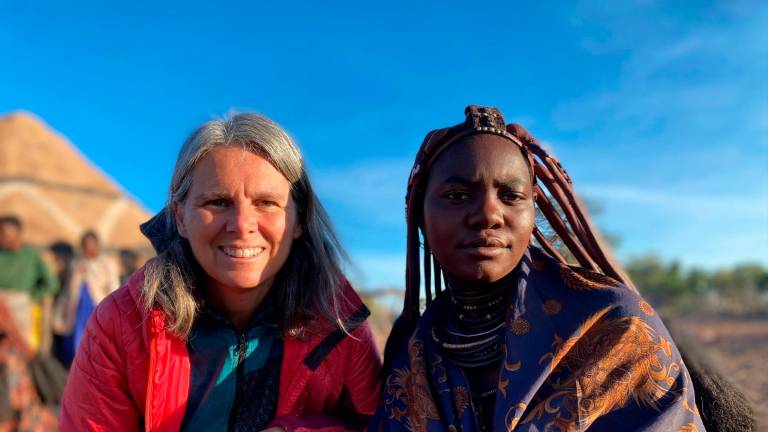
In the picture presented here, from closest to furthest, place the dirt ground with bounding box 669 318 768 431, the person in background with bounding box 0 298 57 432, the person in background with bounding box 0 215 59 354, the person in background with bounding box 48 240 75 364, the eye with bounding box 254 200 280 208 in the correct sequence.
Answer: the eye with bounding box 254 200 280 208, the dirt ground with bounding box 669 318 768 431, the person in background with bounding box 0 298 57 432, the person in background with bounding box 0 215 59 354, the person in background with bounding box 48 240 75 364

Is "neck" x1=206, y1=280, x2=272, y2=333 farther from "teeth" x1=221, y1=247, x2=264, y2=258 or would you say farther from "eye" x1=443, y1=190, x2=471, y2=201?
"eye" x1=443, y1=190, x2=471, y2=201

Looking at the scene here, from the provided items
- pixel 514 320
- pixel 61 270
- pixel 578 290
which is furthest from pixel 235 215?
pixel 61 270

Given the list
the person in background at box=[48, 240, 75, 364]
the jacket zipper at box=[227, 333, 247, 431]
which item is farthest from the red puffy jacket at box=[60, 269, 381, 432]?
the person in background at box=[48, 240, 75, 364]

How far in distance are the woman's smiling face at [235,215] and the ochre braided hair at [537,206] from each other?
52cm

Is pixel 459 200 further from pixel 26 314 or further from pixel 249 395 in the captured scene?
pixel 26 314

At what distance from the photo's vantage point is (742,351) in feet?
35.7

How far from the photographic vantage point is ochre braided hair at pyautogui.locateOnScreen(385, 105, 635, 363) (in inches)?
88.2

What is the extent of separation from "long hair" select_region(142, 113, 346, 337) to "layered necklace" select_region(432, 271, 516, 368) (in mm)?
501

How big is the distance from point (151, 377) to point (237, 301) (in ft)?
Result: 1.46

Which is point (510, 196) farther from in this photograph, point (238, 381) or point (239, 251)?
point (238, 381)

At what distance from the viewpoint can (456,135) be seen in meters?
2.21

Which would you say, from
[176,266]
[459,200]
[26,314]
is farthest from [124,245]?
[459,200]

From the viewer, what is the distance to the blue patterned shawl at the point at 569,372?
180cm

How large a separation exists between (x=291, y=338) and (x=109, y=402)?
70 centimetres
